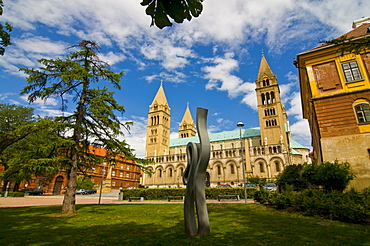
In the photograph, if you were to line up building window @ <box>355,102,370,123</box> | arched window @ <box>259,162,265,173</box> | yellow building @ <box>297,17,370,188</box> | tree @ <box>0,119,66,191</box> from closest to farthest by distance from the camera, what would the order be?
tree @ <box>0,119,66,191</box> → yellow building @ <box>297,17,370,188</box> → building window @ <box>355,102,370,123</box> → arched window @ <box>259,162,265,173</box>

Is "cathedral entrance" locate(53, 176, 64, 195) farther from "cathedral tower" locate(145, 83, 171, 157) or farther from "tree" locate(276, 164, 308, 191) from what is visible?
"tree" locate(276, 164, 308, 191)

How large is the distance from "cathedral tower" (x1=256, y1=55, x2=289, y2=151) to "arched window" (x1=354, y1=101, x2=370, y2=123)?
40.2 m

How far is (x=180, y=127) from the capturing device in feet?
300

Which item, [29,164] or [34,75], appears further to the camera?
[34,75]

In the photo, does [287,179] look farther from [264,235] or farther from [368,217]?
[264,235]

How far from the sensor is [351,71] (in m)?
16.7

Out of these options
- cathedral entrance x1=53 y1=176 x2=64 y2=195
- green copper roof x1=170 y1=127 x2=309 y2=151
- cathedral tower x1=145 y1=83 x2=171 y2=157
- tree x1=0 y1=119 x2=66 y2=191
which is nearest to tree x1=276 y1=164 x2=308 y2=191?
tree x1=0 y1=119 x2=66 y2=191

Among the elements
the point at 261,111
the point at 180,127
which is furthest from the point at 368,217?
the point at 180,127

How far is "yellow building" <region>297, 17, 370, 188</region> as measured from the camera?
14898mm

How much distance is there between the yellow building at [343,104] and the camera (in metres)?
14.9

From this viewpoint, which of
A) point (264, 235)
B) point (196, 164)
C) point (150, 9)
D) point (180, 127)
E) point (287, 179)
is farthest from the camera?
point (180, 127)

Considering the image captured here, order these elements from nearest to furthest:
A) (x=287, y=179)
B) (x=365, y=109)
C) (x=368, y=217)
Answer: (x=368, y=217) → (x=365, y=109) → (x=287, y=179)

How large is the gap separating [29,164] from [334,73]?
21356mm

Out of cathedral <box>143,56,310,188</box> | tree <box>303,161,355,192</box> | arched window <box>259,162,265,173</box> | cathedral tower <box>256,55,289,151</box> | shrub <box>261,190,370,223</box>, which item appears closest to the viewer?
shrub <box>261,190,370,223</box>
